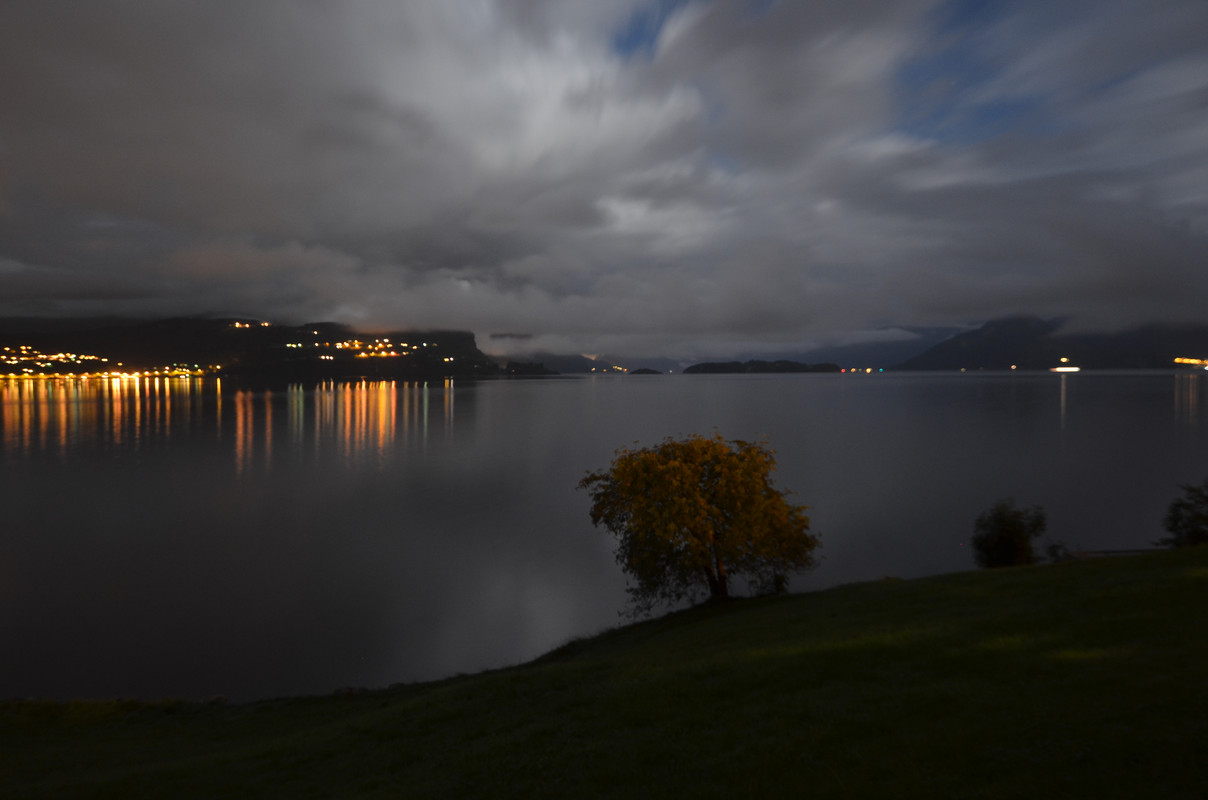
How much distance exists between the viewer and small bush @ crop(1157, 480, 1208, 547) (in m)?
31.2

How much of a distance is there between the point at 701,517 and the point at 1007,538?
2121cm

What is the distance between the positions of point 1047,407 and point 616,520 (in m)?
158

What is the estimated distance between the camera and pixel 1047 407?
14575 centimetres

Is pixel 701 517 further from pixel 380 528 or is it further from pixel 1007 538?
pixel 380 528

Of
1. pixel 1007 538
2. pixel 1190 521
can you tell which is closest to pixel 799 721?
pixel 1007 538

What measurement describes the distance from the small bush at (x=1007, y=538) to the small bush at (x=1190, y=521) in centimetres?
594

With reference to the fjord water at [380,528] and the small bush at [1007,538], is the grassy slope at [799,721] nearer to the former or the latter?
the fjord water at [380,528]

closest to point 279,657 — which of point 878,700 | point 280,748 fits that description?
point 280,748

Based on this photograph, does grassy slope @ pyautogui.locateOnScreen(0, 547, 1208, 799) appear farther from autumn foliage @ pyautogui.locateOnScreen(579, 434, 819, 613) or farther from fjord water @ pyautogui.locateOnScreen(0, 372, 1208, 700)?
fjord water @ pyautogui.locateOnScreen(0, 372, 1208, 700)

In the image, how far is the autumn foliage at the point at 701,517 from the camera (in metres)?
29.4

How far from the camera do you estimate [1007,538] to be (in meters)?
35.8

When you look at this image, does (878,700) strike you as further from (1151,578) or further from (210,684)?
(210,684)

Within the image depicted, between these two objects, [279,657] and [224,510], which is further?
[224,510]

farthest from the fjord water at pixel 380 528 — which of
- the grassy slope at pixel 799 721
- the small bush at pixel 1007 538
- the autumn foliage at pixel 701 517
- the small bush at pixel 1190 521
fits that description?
the small bush at pixel 1190 521
